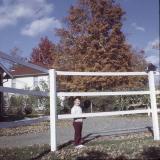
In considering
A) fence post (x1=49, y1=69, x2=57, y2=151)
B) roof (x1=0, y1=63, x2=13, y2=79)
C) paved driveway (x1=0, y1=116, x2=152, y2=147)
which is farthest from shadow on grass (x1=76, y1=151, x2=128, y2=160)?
roof (x1=0, y1=63, x2=13, y2=79)

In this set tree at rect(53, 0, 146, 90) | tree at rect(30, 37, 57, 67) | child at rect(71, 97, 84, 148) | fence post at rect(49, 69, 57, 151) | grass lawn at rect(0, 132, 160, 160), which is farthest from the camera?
tree at rect(30, 37, 57, 67)

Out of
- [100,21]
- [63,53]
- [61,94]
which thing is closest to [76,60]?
[63,53]

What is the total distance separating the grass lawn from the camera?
273 inches

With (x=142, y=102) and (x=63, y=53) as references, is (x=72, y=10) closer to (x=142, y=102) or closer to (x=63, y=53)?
(x=63, y=53)

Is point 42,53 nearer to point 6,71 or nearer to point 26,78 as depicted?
point 26,78

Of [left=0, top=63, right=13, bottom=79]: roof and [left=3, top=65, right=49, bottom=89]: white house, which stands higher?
[left=3, top=65, right=49, bottom=89]: white house

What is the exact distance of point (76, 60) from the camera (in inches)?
1403

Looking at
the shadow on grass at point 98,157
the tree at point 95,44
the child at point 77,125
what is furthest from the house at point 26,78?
the shadow on grass at point 98,157

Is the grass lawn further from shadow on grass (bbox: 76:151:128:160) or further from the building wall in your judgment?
the building wall

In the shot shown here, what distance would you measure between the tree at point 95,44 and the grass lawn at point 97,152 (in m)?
25.3

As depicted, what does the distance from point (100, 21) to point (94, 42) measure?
2679 mm

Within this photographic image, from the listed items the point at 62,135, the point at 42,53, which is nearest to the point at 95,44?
the point at 62,135

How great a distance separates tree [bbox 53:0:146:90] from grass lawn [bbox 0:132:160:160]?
82.9 ft

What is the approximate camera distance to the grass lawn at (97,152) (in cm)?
693
